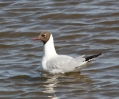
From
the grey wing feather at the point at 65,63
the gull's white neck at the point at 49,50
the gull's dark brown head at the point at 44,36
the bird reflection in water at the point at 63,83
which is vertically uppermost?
the gull's dark brown head at the point at 44,36

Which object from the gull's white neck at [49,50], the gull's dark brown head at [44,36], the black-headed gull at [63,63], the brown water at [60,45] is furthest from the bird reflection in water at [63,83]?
the gull's dark brown head at [44,36]

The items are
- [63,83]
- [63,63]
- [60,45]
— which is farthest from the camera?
[60,45]

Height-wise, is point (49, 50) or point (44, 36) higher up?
point (44, 36)

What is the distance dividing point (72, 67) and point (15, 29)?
12.3ft

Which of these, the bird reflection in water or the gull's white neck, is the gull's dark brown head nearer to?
the gull's white neck

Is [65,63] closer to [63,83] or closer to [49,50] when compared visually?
[63,83]

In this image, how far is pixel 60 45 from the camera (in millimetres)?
12797

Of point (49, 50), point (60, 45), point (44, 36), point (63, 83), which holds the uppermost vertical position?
point (60, 45)

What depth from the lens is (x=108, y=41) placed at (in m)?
12.8

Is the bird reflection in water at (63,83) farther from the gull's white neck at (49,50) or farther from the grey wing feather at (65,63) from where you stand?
the gull's white neck at (49,50)

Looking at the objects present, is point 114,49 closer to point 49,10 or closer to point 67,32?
point 67,32

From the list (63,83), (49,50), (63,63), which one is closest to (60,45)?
(49,50)

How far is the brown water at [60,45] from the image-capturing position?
32.4 feet

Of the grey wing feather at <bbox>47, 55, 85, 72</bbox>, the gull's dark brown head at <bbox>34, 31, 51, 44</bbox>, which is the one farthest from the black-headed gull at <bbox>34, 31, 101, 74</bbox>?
the gull's dark brown head at <bbox>34, 31, 51, 44</bbox>
